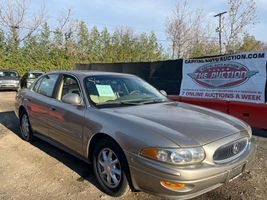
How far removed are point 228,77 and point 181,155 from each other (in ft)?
21.4

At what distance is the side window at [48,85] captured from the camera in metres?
5.40

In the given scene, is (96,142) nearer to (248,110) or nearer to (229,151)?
(229,151)

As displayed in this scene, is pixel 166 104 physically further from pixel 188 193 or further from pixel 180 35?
pixel 180 35

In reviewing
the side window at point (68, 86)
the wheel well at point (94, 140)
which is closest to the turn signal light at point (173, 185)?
the wheel well at point (94, 140)

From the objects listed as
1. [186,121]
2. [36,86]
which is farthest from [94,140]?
[36,86]

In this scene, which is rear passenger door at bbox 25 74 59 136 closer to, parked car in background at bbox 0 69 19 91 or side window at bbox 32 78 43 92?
side window at bbox 32 78 43 92

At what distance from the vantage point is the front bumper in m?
3.07

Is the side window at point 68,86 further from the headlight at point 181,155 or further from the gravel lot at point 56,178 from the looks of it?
the headlight at point 181,155

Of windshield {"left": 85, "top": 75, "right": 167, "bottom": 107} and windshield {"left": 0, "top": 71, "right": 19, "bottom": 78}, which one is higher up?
windshield {"left": 85, "top": 75, "right": 167, "bottom": 107}

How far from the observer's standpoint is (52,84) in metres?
5.45

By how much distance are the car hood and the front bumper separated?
0.91ft

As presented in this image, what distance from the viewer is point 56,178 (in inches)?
173

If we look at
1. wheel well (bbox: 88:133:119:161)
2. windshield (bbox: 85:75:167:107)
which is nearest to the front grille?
wheel well (bbox: 88:133:119:161)

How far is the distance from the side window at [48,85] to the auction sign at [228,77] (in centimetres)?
527
